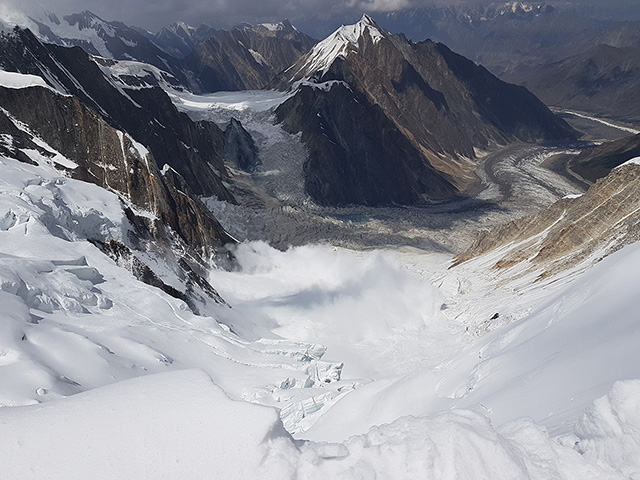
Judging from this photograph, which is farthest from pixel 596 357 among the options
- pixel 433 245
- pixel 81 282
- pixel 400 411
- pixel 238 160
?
pixel 238 160

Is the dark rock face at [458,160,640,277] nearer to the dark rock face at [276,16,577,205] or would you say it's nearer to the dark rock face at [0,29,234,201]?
the dark rock face at [276,16,577,205]

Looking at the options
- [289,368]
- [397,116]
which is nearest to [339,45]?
[397,116]

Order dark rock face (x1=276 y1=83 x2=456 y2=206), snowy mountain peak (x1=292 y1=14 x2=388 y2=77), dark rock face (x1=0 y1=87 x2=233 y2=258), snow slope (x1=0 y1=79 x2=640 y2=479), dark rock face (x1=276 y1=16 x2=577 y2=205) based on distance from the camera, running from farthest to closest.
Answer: snowy mountain peak (x1=292 y1=14 x2=388 y2=77), dark rock face (x1=276 y1=16 x2=577 y2=205), dark rock face (x1=276 y1=83 x2=456 y2=206), dark rock face (x1=0 y1=87 x2=233 y2=258), snow slope (x1=0 y1=79 x2=640 y2=479)

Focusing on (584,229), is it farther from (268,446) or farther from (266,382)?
(268,446)

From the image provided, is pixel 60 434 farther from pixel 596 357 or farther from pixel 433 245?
pixel 433 245

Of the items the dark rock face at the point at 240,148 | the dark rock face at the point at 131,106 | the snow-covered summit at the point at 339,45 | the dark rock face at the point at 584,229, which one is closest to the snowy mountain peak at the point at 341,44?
the snow-covered summit at the point at 339,45

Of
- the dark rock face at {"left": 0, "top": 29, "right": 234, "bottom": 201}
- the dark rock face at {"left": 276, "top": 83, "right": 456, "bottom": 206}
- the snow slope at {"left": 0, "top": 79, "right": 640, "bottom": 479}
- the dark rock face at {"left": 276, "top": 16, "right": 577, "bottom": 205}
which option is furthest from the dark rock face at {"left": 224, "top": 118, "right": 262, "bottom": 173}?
the snow slope at {"left": 0, "top": 79, "right": 640, "bottom": 479}
